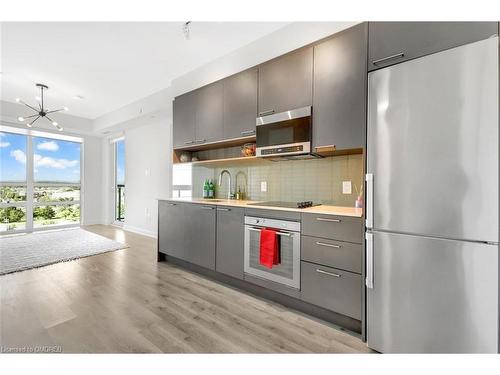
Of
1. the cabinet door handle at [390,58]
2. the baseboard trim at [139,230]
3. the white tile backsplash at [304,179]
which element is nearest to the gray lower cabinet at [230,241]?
the white tile backsplash at [304,179]

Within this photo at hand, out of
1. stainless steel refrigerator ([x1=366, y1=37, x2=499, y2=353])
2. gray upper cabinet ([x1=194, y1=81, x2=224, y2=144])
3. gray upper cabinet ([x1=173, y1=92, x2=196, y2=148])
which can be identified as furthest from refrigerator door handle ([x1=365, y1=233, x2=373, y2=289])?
gray upper cabinet ([x1=173, y1=92, x2=196, y2=148])

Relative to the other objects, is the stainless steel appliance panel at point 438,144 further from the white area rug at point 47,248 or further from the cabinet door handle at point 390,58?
the white area rug at point 47,248

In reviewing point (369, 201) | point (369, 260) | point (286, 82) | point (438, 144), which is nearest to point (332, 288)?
point (369, 260)

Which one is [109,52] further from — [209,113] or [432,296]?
[432,296]

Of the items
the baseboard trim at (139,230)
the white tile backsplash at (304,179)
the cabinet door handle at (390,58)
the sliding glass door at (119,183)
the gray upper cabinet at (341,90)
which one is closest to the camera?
the cabinet door handle at (390,58)

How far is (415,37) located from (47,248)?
5406 mm

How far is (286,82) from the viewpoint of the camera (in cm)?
231

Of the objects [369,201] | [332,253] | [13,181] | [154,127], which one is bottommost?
[332,253]

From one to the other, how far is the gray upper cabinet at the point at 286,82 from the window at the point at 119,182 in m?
5.15

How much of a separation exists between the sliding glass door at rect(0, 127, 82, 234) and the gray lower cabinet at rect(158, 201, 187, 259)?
4.24m

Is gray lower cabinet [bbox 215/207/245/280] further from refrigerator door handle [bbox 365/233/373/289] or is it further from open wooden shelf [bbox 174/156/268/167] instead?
refrigerator door handle [bbox 365/233/373/289]

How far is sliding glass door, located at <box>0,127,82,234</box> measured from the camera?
16.8ft

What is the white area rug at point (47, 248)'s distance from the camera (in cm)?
320

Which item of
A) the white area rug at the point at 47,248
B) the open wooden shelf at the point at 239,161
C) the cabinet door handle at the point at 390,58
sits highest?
the cabinet door handle at the point at 390,58
